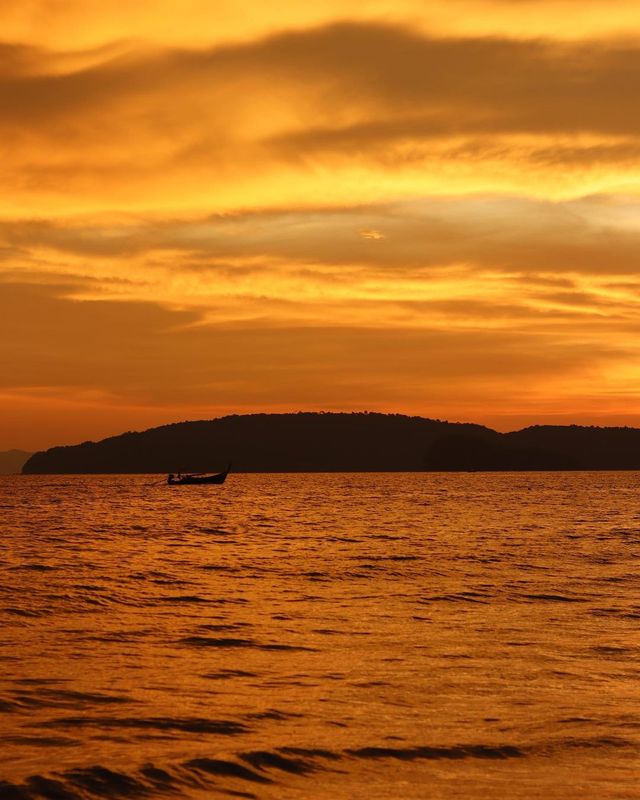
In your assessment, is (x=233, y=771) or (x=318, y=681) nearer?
(x=233, y=771)

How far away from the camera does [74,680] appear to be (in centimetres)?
1825

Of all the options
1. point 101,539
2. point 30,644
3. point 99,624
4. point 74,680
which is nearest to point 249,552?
point 101,539

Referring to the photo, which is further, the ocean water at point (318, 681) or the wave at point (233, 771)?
the ocean water at point (318, 681)

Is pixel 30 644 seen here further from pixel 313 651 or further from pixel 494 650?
pixel 494 650

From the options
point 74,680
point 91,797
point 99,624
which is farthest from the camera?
point 99,624

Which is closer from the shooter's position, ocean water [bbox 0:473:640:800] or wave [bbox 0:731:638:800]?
wave [bbox 0:731:638:800]

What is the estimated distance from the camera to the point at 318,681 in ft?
60.0

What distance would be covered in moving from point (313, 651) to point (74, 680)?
5278 mm

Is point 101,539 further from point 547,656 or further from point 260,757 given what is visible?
point 260,757

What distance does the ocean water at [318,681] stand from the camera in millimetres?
12703

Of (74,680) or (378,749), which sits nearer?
(378,749)

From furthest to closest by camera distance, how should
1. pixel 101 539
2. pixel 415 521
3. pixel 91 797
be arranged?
pixel 415 521 → pixel 101 539 → pixel 91 797

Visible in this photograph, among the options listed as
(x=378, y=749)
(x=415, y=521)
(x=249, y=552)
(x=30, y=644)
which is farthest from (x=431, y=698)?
(x=415, y=521)

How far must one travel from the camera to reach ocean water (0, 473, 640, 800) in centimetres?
1270
